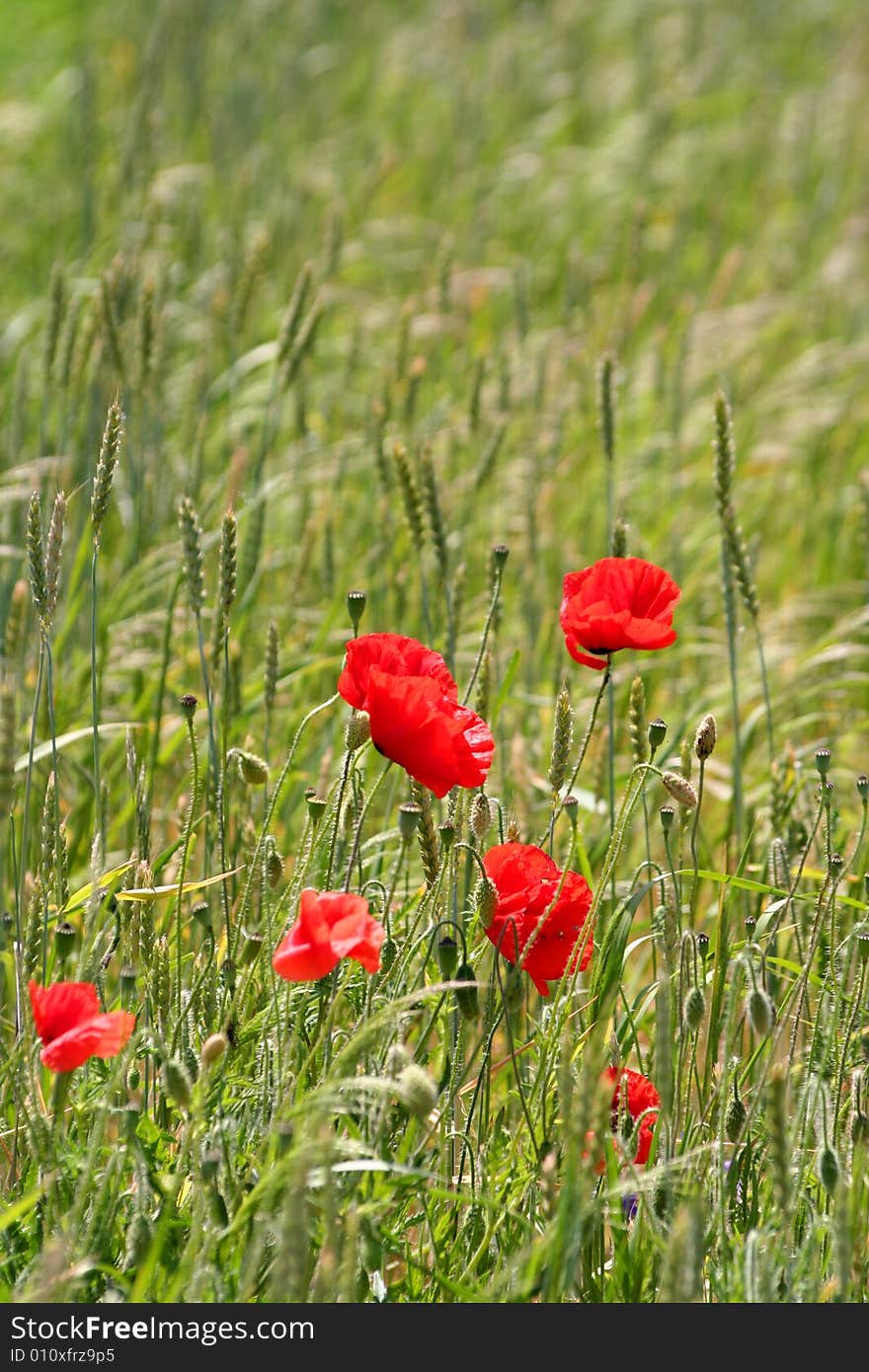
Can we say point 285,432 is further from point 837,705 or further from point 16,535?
point 837,705

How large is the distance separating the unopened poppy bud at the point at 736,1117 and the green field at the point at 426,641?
0.01m

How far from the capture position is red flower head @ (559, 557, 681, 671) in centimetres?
167

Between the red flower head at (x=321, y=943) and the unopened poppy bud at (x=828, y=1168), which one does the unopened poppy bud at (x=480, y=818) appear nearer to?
the red flower head at (x=321, y=943)

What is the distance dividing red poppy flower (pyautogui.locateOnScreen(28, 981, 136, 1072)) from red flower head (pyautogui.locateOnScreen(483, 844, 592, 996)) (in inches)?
17.0

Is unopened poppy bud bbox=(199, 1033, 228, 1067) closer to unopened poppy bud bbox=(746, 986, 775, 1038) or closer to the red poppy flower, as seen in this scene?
the red poppy flower

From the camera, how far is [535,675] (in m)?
2.88

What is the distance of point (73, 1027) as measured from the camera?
1.35 meters

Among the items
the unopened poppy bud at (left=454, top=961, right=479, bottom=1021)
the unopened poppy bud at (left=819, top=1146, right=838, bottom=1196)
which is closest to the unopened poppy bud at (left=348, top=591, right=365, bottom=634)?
the unopened poppy bud at (left=454, top=961, right=479, bottom=1021)

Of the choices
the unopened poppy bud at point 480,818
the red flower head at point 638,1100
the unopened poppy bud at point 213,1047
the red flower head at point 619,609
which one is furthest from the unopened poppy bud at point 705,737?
the unopened poppy bud at point 213,1047

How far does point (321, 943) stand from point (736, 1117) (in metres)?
0.52

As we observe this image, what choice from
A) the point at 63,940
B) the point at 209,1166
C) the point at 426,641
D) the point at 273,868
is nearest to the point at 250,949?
the point at 273,868

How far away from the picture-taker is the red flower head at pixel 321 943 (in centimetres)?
134

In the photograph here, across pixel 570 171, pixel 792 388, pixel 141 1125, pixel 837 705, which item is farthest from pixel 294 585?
pixel 570 171

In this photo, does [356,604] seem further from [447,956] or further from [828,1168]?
[828,1168]
